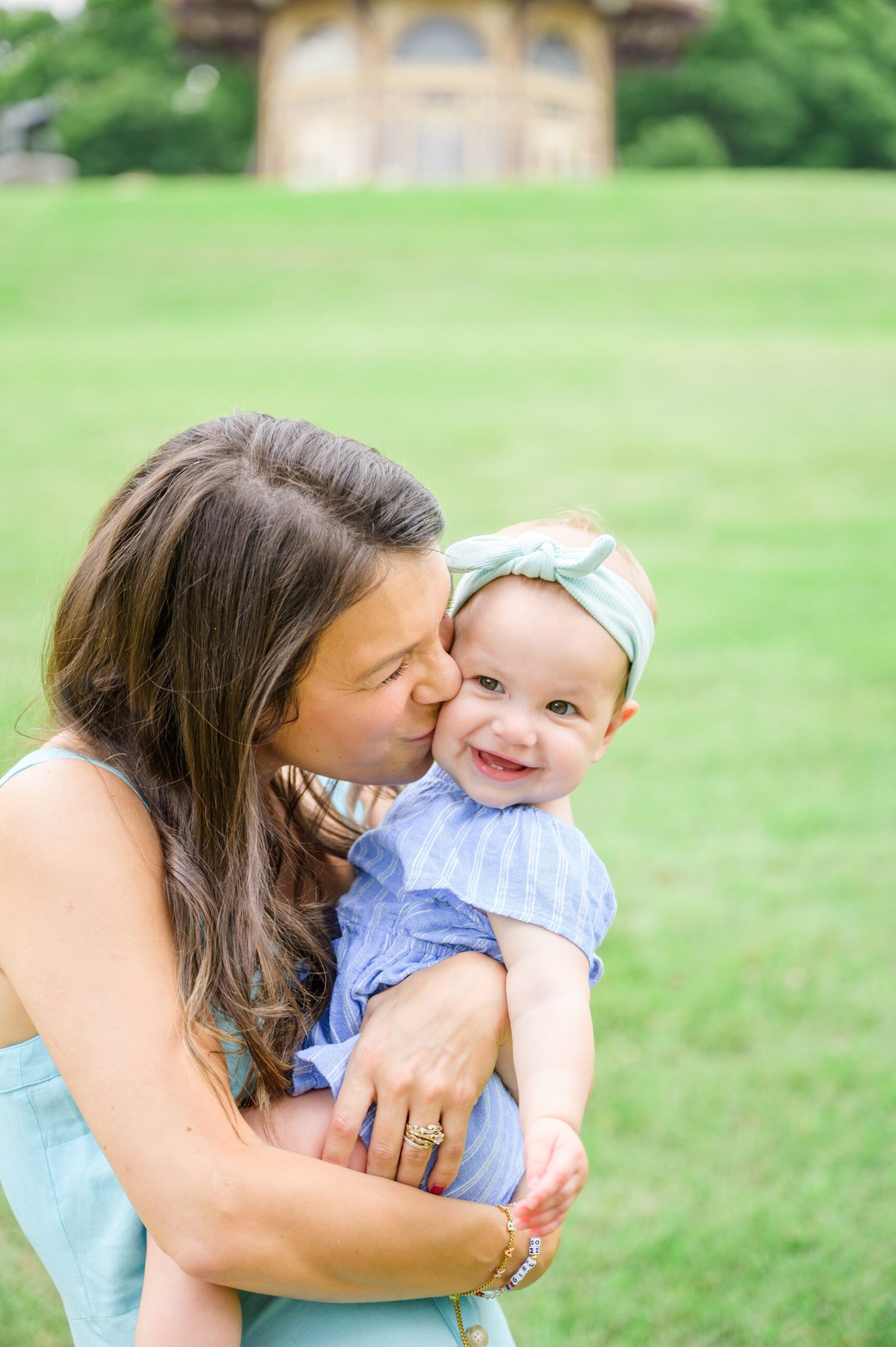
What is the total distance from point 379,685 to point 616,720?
0.50m

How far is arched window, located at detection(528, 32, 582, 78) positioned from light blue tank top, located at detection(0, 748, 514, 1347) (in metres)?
34.5

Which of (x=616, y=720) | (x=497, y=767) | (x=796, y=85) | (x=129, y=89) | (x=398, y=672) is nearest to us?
(x=398, y=672)

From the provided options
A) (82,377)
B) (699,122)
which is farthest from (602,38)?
(82,377)

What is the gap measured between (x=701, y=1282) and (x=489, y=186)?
79.1 feet

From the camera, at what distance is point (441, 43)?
3125 cm

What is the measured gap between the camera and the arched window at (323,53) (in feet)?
103

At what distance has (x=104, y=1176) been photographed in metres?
1.63

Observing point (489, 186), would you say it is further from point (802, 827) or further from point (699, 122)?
point (802, 827)

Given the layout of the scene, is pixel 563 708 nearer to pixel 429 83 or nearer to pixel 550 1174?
pixel 550 1174

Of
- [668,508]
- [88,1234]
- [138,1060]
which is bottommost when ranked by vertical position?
[668,508]

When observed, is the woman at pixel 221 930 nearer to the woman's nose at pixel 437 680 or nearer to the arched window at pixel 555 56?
the woman's nose at pixel 437 680

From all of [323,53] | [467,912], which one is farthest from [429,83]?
[467,912]

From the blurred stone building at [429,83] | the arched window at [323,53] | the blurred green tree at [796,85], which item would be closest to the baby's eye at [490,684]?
the blurred stone building at [429,83]

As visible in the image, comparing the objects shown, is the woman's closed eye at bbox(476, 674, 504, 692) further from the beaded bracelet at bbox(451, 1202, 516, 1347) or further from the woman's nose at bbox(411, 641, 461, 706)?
the beaded bracelet at bbox(451, 1202, 516, 1347)
